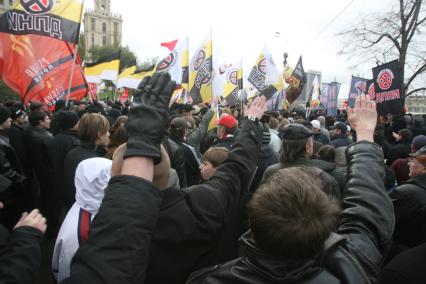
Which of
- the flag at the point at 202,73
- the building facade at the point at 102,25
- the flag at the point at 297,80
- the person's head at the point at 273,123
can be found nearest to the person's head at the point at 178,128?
the person's head at the point at 273,123

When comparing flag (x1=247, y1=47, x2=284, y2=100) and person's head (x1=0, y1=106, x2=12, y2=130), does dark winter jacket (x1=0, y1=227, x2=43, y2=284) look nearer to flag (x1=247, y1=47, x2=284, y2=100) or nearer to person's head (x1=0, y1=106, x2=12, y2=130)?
person's head (x1=0, y1=106, x2=12, y2=130)

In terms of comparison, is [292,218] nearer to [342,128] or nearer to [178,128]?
[178,128]

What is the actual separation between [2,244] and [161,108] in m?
1.12

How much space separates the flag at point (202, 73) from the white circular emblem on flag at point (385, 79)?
4.92 metres

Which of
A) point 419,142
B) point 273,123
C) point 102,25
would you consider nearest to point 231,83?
point 273,123

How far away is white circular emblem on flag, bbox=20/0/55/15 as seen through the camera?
5.82 m

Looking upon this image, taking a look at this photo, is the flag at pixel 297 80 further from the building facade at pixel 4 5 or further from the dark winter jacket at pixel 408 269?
the building facade at pixel 4 5

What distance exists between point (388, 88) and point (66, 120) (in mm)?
5449

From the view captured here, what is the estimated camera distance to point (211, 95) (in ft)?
34.9

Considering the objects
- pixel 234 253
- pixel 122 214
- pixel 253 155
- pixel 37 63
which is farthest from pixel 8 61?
pixel 122 214

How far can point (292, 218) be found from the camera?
1.23 m

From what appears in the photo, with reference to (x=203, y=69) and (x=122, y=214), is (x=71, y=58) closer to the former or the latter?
(x=203, y=69)

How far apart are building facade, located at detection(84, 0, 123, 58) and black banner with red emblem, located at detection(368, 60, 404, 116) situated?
125m

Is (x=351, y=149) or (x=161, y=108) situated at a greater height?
(x=161, y=108)
